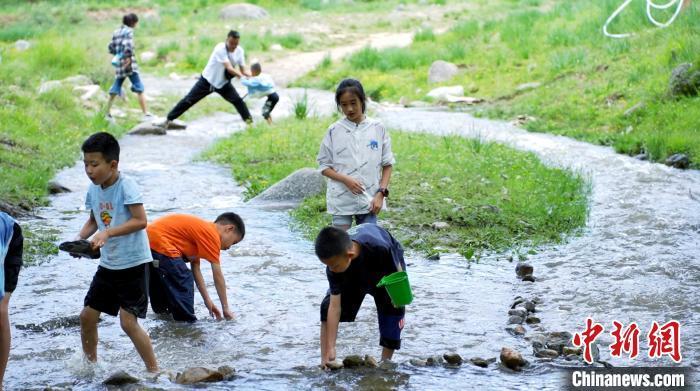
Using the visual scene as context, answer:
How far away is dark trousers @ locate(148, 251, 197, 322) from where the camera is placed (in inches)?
238

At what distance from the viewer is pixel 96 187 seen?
16.6 feet

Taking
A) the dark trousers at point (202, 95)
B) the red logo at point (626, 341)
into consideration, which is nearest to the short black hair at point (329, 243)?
the red logo at point (626, 341)

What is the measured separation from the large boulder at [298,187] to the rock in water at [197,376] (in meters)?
4.92

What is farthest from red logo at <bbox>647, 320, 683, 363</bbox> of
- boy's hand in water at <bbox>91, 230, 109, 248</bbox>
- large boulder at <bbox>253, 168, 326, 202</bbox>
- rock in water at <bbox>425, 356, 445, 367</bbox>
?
large boulder at <bbox>253, 168, 326, 202</bbox>

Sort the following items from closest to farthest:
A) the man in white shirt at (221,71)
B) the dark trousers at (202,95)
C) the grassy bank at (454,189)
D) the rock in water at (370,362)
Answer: the rock in water at (370,362), the grassy bank at (454,189), the man in white shirt at (221,71), the dark trousers at (202,95)

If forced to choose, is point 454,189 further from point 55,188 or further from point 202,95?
point 202,95

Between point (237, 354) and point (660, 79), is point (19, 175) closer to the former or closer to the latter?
point (237, 354)

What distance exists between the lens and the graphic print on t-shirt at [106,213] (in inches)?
197

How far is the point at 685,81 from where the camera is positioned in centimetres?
1385

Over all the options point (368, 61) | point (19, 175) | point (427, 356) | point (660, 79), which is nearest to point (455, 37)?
point (368, 61)

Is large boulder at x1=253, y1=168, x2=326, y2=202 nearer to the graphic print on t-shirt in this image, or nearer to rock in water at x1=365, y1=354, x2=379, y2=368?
rock in water at x1=365, y1=354, x2=379, y2=368

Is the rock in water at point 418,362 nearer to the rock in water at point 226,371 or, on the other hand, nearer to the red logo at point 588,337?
the red logo at point 588,337

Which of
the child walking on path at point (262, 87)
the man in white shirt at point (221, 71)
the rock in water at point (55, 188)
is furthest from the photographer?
the child walking on path at point (262, 87)

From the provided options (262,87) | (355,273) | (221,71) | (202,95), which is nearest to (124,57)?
(202,95)
